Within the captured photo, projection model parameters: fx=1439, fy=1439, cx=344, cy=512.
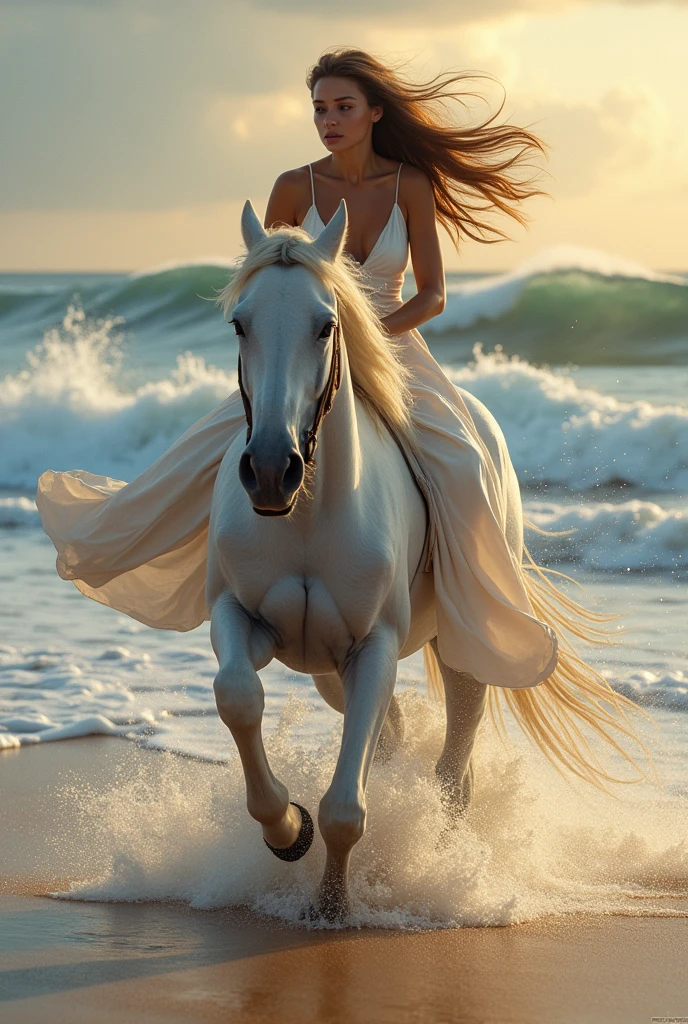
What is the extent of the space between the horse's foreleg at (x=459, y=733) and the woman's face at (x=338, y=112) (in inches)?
69.7

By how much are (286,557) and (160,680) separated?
3990 millimetres

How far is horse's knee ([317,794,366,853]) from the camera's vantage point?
368cm

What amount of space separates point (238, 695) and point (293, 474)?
70 cm

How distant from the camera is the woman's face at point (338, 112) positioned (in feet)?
15.6

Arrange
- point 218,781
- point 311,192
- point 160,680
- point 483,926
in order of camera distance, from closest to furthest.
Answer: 1. point 483,926
2. point 311,192
3. point 218,781
4. point 160,680

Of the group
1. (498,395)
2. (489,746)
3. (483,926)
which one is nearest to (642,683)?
(489,746)

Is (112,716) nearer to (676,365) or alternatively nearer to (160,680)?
(160,680)

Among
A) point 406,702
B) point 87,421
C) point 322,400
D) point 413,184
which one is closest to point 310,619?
point 322,400

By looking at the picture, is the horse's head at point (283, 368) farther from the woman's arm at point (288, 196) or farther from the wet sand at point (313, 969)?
the woman's arm at point (288, 196)

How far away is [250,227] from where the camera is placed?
358 centimetres

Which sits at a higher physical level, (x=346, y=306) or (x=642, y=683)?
(x=346, y=306)

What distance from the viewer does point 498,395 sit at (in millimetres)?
18328

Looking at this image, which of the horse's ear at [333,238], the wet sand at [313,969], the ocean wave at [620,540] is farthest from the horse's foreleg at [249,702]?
the ocean wave at [620,540]

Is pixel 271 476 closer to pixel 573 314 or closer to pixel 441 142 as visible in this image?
pixel 441 142
